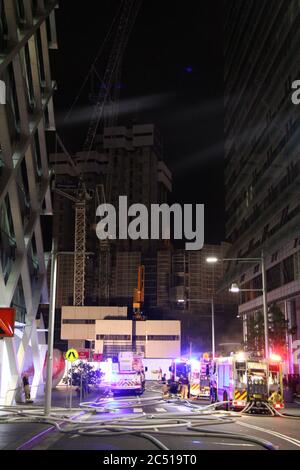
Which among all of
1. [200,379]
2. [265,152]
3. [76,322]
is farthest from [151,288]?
[200,379]

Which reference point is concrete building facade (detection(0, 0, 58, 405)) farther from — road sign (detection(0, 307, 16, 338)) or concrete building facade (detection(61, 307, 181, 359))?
concrete building facade (detection(61, 307, 181, 359))

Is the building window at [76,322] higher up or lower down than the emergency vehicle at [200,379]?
higher up

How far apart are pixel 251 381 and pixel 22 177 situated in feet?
62.8

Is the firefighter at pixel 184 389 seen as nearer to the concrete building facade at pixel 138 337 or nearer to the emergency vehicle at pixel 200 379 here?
the emergency vehicle at pixel 200 379

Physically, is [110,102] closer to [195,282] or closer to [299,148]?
[195,282]

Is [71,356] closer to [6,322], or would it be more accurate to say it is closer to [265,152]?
[6,322]

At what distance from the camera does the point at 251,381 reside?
2602 centimetres

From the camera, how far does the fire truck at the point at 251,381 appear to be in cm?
2583

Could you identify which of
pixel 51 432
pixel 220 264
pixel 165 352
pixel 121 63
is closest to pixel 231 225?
pixel 165 352

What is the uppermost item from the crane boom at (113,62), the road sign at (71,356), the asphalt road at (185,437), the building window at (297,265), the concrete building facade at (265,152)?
the crane boom at (113,62)

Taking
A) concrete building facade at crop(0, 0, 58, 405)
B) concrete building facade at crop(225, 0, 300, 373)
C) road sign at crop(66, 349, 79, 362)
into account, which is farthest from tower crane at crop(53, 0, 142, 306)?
road sign at crop(66, 349, 79, 362)

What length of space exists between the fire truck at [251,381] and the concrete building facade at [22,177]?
440 inches

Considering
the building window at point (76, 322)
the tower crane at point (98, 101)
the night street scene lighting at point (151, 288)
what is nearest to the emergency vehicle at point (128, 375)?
the night street scene lighting at point (151, 288)
